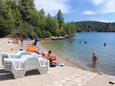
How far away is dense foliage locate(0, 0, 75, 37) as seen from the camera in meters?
73.4

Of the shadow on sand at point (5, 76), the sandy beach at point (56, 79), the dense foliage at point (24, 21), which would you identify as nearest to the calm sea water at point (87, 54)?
the sandy beach at point (56, 79)

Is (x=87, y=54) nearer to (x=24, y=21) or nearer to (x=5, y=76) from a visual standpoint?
(x=5, y=76)

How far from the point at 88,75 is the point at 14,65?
386 cm

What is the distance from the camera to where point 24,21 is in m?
82.2

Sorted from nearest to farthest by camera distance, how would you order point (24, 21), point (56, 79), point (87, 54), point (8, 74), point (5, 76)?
point (56, 79)
point (5, 76)
point (8, 74)
point (87, 54)
point (24, 21)

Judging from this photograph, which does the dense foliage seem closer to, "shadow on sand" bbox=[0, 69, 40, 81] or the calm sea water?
the calm sea water

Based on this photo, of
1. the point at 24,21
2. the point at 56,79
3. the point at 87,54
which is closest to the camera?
the point at 56,79

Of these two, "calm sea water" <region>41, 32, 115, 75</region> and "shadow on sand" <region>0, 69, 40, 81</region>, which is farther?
"calm sea water" <region>41, 32, 115, 75</region>

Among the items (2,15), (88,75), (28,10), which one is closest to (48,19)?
(28,10)

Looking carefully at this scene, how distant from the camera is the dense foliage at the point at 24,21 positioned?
7344 cm

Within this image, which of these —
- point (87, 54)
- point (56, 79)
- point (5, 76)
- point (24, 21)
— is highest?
point (24, 21)

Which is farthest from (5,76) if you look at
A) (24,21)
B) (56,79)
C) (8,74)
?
(24,21)

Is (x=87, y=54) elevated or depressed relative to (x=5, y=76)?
depressed

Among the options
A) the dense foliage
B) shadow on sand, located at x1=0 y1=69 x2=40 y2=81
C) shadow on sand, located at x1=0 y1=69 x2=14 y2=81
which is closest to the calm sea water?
shadow on sand, located at x1=0 y1=69 x2=40 y2=81
